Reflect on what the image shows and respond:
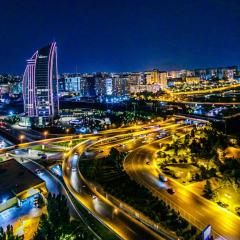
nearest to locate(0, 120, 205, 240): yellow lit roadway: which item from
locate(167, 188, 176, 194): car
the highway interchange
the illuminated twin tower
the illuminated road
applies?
the highway interchange

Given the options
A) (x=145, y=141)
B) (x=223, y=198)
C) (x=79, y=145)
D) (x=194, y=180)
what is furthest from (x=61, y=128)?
(x=223, y=198)

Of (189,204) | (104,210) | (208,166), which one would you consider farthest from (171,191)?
(208,166)

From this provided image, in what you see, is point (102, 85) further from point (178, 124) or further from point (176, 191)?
point (176, 191)

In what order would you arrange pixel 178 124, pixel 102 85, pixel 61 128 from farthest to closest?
1. pixel 102 85
2. pixel 178 124
3. pixel 61 128

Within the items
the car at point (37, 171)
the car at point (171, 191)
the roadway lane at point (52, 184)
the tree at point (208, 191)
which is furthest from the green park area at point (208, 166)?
the car at point (37, 171)

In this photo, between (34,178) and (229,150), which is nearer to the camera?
(34,178)

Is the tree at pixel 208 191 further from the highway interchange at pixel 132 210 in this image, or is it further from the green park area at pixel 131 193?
the green park area at pixel 131 193
